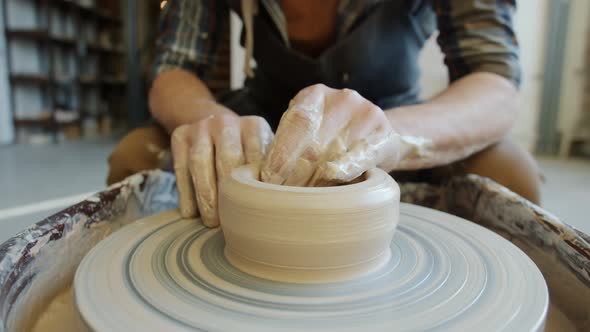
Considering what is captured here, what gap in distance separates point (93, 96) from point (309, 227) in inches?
293

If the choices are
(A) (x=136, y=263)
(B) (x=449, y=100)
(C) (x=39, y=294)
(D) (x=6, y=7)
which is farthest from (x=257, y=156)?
(D) (x=6, y=7)

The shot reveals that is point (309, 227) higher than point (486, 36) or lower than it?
lower

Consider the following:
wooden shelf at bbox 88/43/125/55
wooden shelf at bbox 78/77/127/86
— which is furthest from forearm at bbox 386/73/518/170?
wooden shelf at bbox 88/43/125/55

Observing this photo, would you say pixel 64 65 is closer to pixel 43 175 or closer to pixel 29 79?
pixel 29 79

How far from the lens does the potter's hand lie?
710 mm

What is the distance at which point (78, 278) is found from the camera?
55 centimetres

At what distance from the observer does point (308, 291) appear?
0.53 m

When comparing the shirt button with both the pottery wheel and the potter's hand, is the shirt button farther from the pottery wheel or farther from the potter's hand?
the pottery wheel

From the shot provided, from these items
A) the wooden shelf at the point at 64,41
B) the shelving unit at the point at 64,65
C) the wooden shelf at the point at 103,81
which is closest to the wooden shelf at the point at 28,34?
the shelving unit at the point at 64,65

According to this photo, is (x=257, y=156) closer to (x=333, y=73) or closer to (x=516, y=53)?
(x=333, y=73)

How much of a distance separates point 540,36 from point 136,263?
5.11m

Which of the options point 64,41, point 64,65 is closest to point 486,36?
point 64,41

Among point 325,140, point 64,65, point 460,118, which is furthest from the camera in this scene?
point 64,65

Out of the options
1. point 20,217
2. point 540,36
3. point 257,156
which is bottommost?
point 20,217
